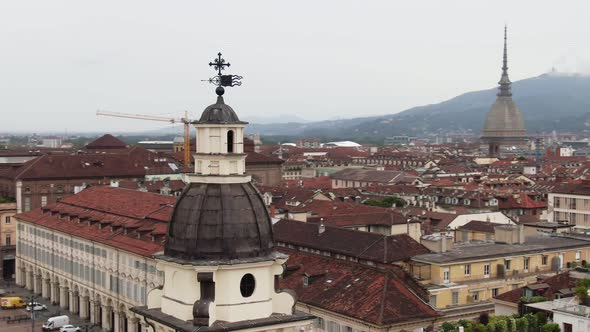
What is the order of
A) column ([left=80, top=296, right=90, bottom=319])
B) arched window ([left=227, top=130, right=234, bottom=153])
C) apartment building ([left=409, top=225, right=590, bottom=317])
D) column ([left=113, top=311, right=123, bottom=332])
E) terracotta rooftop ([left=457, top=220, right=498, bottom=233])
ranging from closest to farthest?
arched window ([left=227, top=130, right=234, bottom=153]) < apartment building ([left=409, top=225, right=590, bottom=317]) < column ([left=113, top=311, right=123, bottom=332]) < column ([left=80, top=296, right=90, bottom=319]) < terracotta rooftop ([left=457, top=220, right=498, bottom=233])

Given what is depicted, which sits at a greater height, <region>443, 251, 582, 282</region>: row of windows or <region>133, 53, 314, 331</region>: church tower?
<region>133, 53, 314, 331</region>: church tower

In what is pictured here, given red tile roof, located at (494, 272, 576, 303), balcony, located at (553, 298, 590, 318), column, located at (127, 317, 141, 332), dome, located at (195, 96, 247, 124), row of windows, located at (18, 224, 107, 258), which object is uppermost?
dome, located at (195, 96, 247, 124)

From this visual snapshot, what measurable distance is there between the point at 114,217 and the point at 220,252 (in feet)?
199

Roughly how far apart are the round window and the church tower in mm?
27

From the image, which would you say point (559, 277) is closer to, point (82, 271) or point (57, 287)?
point (82, 271)

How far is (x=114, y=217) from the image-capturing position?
8088 cm

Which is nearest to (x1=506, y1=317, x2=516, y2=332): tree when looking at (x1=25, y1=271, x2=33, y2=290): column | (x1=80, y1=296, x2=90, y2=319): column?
(x1=80, y1=296, x2=90, y2=319): column

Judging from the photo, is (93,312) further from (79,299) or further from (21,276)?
(21,276)

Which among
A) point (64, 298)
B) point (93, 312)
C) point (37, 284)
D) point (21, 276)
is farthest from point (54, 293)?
point (21, 276)

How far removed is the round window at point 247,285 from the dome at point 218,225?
1.87ft

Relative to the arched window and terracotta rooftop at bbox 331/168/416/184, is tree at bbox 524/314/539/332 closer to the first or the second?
the arched window

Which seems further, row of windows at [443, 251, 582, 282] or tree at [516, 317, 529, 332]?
row of windows at [443, 251, 582, 282]

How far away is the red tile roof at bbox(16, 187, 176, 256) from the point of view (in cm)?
7188

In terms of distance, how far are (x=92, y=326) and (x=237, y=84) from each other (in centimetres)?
5782
